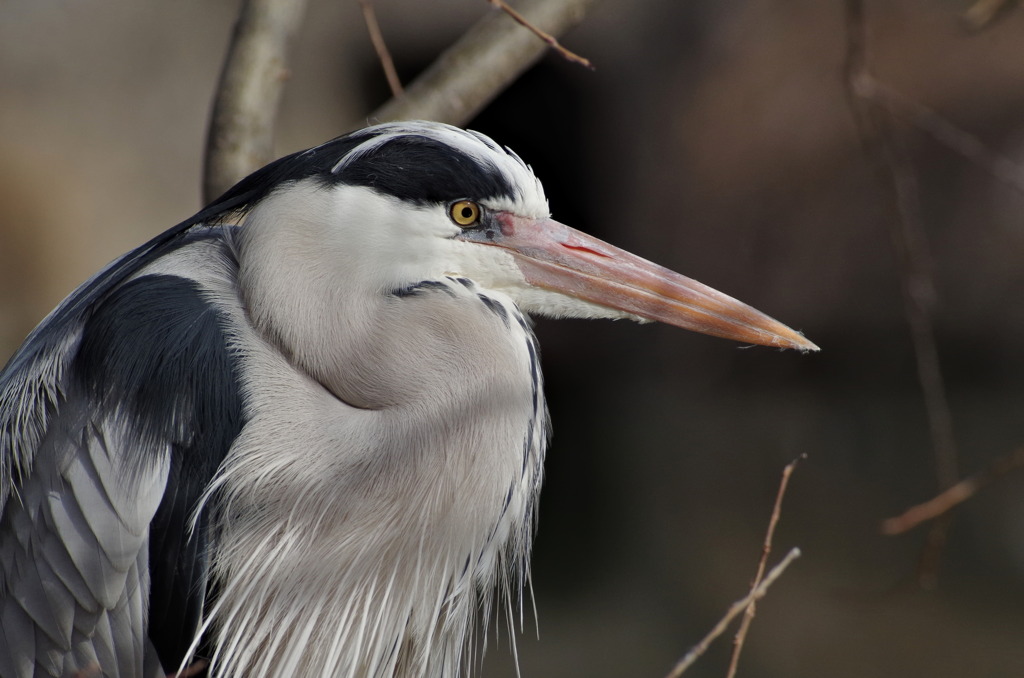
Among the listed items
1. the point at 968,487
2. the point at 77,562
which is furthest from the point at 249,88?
the point at 968,487

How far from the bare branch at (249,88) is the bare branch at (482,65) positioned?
20cm

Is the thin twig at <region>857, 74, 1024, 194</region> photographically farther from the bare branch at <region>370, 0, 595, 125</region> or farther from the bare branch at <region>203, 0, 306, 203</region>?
the bare branch at <region>203, 0, 306, 203</region>

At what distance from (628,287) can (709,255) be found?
4.43 metres

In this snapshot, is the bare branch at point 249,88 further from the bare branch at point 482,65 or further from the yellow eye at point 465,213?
the yellow eye at point 465,213

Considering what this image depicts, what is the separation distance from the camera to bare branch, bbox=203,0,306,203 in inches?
72.8

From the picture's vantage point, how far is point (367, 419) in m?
1.37

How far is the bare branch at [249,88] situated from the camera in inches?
72.8

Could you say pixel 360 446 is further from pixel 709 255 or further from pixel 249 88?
pixel 709 255

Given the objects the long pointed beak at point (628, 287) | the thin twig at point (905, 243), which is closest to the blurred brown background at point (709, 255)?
the thin twig at point (905, 243)

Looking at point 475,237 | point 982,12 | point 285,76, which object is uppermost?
point 982,12

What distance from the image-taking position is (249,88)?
185 cm

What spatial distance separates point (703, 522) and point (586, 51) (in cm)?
264

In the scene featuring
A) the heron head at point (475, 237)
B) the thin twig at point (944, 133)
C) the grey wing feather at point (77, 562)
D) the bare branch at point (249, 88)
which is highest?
the thin twig at point (944, 133)

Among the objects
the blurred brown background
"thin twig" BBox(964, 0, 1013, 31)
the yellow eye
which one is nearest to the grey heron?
the yellow eye
